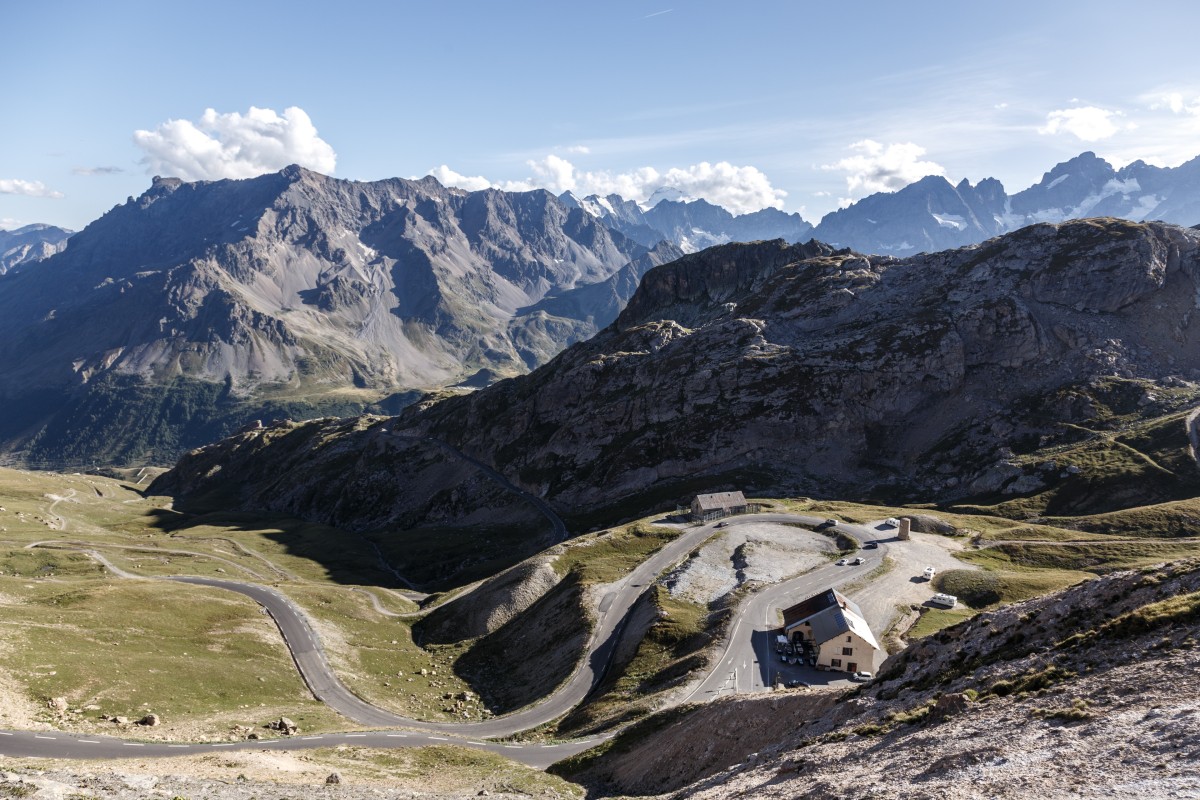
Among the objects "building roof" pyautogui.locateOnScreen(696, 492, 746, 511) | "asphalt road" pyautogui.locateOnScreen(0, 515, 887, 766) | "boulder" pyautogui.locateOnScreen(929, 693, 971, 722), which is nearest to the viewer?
"boulder" pyautogui.locateOnScreen(929, 693, 971, 722)

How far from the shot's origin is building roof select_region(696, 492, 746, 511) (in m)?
132

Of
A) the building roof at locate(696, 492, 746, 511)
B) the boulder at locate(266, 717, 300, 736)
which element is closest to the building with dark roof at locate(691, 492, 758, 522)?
the building roof at locate(696, 492, 746, 511)

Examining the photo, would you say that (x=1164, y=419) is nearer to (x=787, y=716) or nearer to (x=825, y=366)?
(x=825, y=366)

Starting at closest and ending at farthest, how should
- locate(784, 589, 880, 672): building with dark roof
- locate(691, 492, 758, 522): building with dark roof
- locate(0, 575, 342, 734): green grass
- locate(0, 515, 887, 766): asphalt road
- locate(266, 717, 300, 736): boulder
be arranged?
locate(0, 515, 887, 766): asphalt road → locate(266, 717, 300, 736): boulder → locate(0, 575, 342, 734): green grass → locate(784, 589, 880, 672): building with dark roof → locate(691, 492, 758, 522): building with dark roof

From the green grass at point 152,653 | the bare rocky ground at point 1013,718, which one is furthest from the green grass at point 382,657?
the bare rocky ground at point 1013,718

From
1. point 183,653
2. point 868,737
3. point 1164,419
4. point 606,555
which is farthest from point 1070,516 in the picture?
point 183,653

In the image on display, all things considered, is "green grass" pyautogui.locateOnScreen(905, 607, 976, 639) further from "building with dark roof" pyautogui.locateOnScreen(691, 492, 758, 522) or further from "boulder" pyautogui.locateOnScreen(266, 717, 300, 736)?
"boulder" pyautogui.locateOnScreen(266, 717, 300, 736)

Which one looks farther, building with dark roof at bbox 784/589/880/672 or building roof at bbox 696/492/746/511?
building roof at bbox 696/492/746/511

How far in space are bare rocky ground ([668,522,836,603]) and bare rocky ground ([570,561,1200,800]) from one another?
47.8 meters

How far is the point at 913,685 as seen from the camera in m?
38.2

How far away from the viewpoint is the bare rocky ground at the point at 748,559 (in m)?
94.6

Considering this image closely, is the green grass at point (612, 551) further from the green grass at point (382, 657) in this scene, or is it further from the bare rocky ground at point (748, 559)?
the green grass at point (382, 657)

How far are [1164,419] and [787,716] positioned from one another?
541 ft

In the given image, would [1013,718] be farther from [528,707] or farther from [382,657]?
[382,657]
